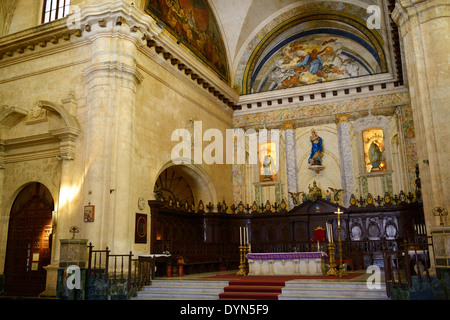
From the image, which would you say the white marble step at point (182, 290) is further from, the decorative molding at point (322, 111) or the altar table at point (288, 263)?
the decorative molding at point (322, 111)

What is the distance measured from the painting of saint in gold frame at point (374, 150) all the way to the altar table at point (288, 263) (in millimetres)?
6808

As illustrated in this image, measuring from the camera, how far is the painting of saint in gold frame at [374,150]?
18.1 meters

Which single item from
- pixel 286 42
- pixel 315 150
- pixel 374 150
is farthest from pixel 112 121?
pixel 286 42

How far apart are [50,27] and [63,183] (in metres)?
5.03

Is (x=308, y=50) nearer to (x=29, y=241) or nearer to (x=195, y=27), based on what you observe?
(x=195, y=27)

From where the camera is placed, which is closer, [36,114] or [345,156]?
[36,114]

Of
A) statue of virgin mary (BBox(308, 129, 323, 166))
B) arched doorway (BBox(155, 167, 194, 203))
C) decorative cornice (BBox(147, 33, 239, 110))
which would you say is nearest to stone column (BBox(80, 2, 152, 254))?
decorative cornice (BBox(147, 33, 239, 110))

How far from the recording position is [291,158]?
1955cm

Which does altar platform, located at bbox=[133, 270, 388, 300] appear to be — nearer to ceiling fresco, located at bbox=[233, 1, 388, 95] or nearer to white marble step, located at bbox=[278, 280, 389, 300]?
white marble step, located at bbox=[278, 280, 389, 300]

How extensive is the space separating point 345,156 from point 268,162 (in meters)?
3.36

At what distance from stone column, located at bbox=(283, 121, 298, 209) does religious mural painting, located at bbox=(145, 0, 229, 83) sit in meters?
3.67

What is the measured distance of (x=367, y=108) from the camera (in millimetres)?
18641

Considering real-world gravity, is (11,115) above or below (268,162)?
above
